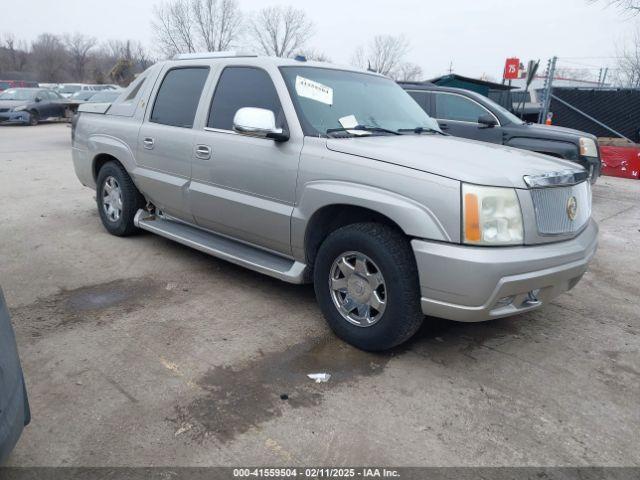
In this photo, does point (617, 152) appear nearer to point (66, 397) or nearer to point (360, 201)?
point (360, 201)

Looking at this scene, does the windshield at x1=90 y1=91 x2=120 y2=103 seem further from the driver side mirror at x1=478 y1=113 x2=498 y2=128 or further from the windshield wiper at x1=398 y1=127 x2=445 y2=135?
the windshield wiper at x1=398 y1=127 x2=445 y2=135

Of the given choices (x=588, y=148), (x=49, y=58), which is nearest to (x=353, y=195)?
(x=588, y=148)

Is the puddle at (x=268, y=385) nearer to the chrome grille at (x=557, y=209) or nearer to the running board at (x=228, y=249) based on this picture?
the running board at (x=228, y=249)

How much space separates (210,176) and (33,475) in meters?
2.50

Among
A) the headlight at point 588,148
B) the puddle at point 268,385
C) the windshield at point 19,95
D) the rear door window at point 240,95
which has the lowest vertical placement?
the puddle at point 268,385

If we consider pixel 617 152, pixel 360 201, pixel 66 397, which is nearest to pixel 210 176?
pixel 360 201

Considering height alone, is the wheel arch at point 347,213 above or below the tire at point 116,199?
above

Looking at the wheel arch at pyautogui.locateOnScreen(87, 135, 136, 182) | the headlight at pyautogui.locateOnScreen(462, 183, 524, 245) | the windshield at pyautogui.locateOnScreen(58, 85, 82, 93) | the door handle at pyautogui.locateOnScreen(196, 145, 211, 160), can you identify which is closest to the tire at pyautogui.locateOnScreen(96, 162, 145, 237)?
the wheel arch at pyautogui.locateOnScreen(87, 135, 136, 182)

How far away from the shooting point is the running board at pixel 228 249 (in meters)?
3.71

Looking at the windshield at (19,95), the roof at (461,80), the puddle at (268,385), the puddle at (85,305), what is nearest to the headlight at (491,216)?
the puddle at (268,385)

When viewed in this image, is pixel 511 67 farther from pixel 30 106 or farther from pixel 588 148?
pixel 30 106

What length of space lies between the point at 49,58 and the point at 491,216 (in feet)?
267

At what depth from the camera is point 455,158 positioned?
3.13m

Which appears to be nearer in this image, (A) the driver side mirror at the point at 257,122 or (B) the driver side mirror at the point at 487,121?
(A) the driver side mirror at the point at 257,122
